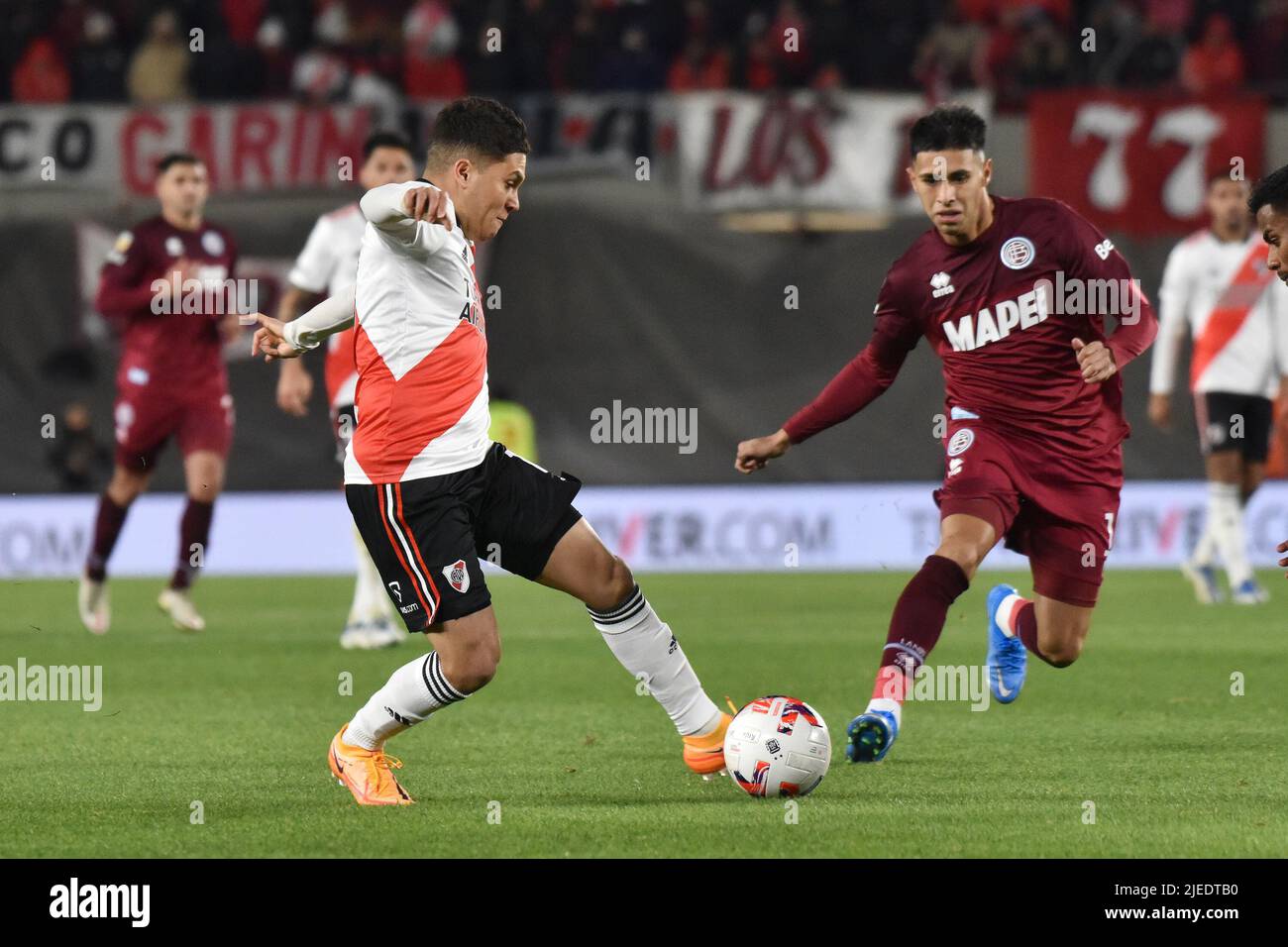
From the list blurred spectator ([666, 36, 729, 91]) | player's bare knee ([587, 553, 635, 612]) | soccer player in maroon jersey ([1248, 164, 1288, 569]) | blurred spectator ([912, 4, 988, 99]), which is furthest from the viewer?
blurred spectator ([666, 36, 729, 91])

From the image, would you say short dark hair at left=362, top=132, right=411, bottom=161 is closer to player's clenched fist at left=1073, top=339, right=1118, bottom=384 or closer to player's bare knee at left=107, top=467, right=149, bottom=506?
player's bare knee at left=107, top=467, right=149, bottom=506

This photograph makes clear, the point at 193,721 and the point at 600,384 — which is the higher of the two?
the point at 600,384

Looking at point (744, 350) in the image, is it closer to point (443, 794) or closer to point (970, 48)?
point (970, 48)

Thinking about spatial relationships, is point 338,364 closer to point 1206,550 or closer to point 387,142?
point 387,142

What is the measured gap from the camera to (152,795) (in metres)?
5.90

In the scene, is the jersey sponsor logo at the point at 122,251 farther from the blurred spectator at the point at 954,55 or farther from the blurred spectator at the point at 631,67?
the blurred spectator at the point at 954,55

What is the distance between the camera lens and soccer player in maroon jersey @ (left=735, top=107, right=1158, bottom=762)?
640 centimetres

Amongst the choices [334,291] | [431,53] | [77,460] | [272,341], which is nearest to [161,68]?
[431,53]

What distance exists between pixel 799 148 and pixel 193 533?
22.9 ft

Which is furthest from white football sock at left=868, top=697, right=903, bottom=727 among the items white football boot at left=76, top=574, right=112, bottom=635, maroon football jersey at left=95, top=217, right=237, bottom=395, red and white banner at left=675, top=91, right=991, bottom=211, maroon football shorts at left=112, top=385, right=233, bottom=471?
red and white banner at left=675, top=91, right=991, bottom=211

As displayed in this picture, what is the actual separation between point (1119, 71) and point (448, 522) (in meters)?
12.9

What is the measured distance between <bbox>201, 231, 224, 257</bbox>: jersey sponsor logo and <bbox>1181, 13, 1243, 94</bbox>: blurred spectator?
31.4 ft

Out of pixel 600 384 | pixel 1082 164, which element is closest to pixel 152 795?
pixel 600 384

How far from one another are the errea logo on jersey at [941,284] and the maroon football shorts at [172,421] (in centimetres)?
517
